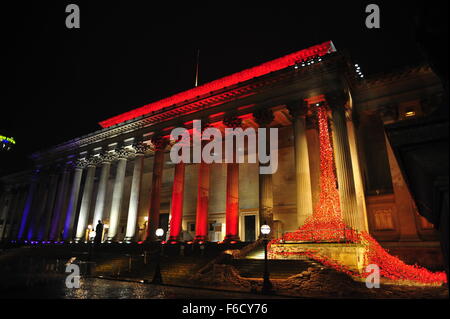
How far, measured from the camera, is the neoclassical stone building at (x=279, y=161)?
20750 mm

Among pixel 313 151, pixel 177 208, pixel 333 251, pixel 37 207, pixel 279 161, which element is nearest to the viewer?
pixel 333 251

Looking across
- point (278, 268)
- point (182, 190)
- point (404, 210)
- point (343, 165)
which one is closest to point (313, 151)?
point (343, 165)

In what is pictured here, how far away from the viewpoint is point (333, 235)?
17594 millimetres

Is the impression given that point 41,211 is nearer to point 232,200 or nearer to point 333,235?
point 232,200

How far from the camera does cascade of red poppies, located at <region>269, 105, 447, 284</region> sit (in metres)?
15.5

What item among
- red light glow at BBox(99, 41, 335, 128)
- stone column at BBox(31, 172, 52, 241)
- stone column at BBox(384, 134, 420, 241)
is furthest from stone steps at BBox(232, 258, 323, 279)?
stone column at BBox(31, 172, 52, 241)

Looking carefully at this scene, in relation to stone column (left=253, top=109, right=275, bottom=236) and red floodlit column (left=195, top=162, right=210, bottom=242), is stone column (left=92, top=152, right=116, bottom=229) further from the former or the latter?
stone column (left=253, top=109, right=275, bottom=236)

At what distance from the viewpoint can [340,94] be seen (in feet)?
67.5

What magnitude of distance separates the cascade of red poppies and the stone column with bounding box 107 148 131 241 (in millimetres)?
18024

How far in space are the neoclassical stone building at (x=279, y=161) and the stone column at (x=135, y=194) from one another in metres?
0.11

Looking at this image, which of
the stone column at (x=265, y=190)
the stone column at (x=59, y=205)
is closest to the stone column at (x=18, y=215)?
the stone column at (x=59, y=205)

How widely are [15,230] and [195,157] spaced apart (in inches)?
1553

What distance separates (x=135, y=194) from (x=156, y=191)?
2940 mm
